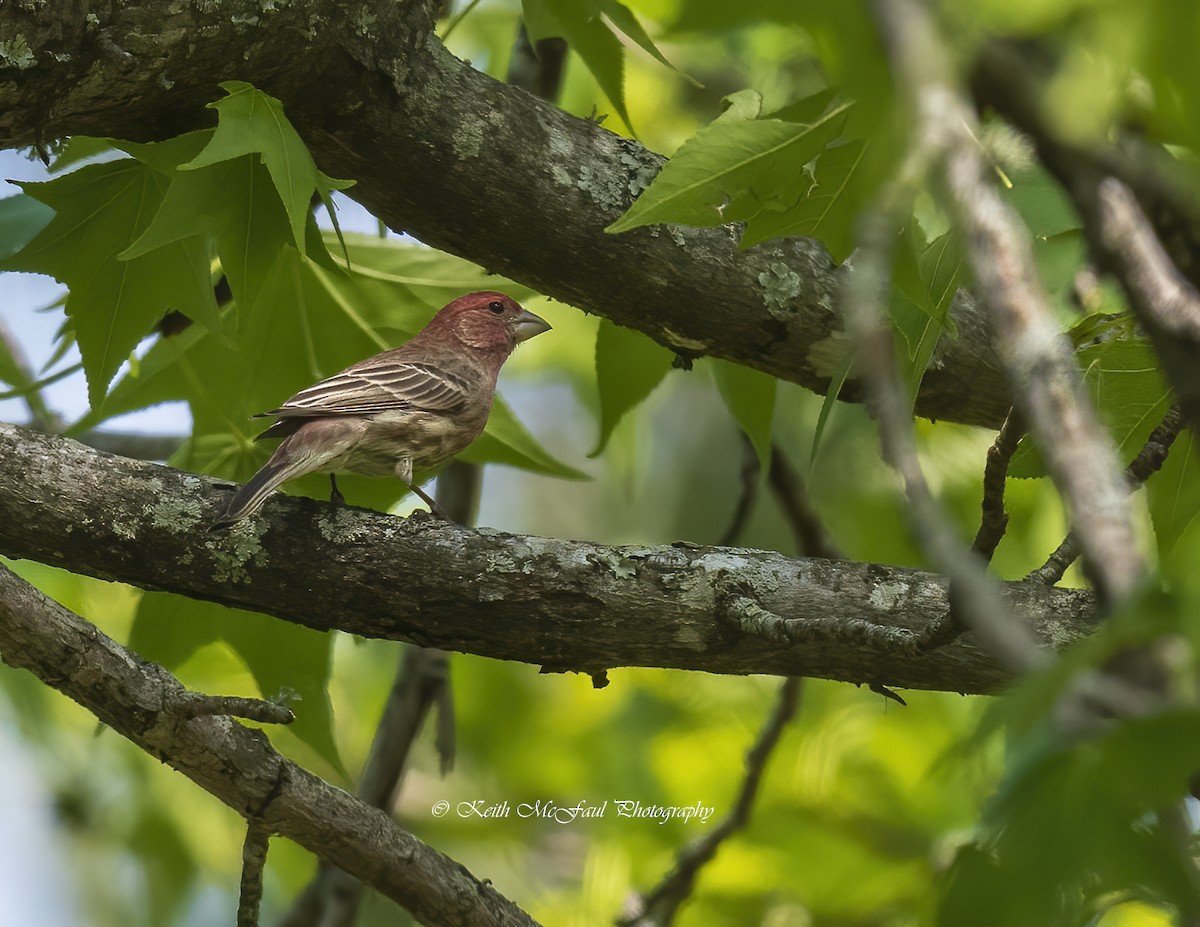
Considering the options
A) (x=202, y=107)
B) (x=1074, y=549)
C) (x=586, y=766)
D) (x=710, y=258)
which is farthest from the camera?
(x=586, y=766)

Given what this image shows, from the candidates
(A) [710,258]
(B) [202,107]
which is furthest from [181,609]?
(A) [710,258]

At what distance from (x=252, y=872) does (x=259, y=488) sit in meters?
1.13

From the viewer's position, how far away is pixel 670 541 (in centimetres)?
698

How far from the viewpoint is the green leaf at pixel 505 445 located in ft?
17.2

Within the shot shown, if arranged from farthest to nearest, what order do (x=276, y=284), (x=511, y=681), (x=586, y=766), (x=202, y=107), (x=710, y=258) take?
1. (x=511, y=681)
2. (x=586, y=766)
3. (x=276, y=284)
4. (x=710, y=258)
5. (x=202, y=107)

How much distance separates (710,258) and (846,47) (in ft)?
8.87

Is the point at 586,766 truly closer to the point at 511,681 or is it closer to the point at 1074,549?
the point at 511,681

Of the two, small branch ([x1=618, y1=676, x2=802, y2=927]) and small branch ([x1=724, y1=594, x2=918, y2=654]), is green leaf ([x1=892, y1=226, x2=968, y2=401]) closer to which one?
small branch ([x1=724, y1=594, x2=918, y2=654])

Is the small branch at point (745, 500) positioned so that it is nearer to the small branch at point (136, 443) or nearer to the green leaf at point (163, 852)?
the small branch at point (136, 443)

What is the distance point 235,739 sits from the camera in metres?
3.40

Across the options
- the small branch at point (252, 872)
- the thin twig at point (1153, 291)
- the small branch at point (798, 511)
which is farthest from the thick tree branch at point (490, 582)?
the thin twig at point (1153, 291)

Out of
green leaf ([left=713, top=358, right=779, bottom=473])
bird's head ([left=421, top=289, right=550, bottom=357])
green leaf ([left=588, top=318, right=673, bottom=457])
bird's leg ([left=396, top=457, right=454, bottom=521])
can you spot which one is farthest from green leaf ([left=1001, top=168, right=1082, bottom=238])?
bird's head ([left=421, top=289, right=550, bottom=357])

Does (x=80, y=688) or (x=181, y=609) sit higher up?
(x=181, y=609)

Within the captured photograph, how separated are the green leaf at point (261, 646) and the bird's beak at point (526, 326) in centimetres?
264
